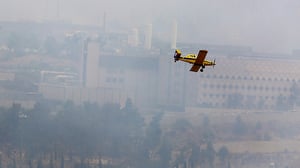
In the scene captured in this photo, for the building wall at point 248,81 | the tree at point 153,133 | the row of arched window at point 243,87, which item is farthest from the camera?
the row of arched window at point 243,87

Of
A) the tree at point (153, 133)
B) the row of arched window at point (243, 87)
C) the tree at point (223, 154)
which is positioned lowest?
the tree at point (223, 154)

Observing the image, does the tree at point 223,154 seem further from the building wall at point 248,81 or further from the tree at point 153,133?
the building wall at point 248,81

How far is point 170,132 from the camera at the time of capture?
55000 millimetres

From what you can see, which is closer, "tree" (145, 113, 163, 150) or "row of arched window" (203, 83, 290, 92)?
"tree" (145, 113, 163, 150)

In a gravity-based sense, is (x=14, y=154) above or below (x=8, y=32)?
below

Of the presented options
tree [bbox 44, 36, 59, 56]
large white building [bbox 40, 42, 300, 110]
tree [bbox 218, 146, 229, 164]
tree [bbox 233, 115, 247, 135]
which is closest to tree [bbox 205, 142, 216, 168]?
tree [bbox 218, 146, 229, 164]

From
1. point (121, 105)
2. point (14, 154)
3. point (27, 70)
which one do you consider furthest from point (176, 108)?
point (14, 154)

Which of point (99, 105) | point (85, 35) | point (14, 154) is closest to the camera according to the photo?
point (14, 154)

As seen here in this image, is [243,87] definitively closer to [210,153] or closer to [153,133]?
[153,133]

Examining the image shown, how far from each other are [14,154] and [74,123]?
4415 millimetres

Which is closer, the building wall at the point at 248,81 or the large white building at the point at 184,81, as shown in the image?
the large white building at the point at 184,81

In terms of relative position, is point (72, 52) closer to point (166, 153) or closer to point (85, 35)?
point (85, 35)

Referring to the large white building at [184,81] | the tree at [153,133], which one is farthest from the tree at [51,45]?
the tree at [153,133]

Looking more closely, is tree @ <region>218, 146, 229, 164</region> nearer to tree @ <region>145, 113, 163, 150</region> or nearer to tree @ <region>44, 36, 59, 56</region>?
tree @ <region>145, 113, 163, 150</region>
